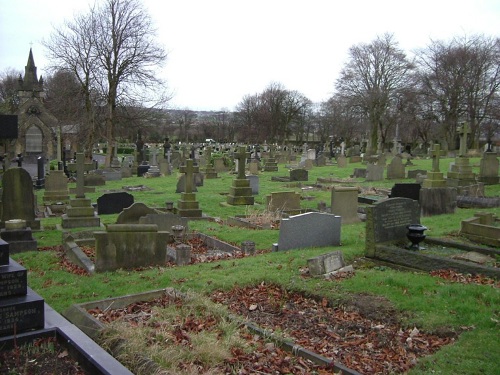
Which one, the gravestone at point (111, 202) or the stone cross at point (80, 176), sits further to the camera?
the gravestone at point (111, 202)

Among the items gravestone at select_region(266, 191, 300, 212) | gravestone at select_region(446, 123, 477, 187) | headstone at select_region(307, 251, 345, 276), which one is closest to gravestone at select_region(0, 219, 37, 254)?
headstone at select_region(307, 251, 345, 276)

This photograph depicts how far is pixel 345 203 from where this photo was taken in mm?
13773

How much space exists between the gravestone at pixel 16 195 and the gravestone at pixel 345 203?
25.7ft

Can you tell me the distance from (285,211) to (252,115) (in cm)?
6886

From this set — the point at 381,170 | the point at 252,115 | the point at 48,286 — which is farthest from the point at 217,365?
the point at 252,115

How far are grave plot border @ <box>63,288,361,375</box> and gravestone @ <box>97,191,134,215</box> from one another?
382 inches

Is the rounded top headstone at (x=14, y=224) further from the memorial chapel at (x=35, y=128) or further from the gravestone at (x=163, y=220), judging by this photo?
Result: the memorial chapel at (x=35, y=128)

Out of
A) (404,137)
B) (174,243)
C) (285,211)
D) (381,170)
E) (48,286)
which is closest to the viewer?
(48,286)

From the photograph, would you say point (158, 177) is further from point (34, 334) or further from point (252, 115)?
point (252, 115)

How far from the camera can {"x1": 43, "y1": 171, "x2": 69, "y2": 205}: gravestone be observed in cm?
1967

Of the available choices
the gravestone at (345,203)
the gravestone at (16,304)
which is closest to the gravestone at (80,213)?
the gravestone at (345,203)

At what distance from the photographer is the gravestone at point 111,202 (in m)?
16.2

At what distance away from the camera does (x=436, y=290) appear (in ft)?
22.7

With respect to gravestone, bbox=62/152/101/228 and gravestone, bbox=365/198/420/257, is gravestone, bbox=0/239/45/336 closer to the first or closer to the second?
gravestone, bbox=365/198/420/257
